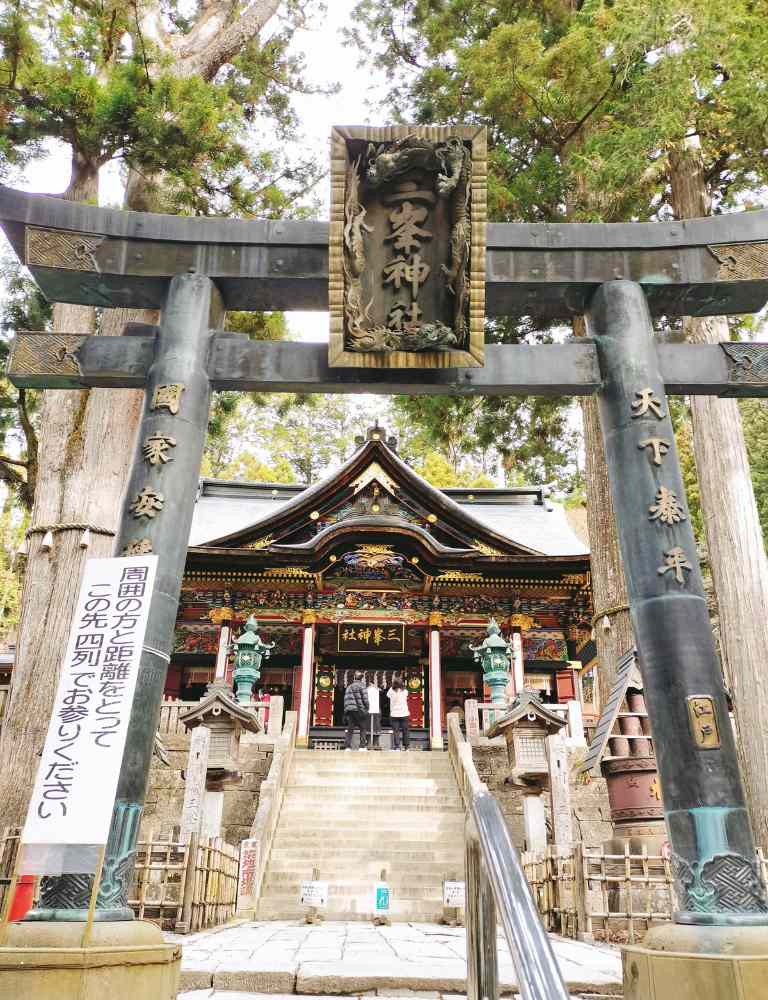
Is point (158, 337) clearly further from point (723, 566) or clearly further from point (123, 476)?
point (723, 566)

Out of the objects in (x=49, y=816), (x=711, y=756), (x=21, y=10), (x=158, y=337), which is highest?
(x=21, y=10)

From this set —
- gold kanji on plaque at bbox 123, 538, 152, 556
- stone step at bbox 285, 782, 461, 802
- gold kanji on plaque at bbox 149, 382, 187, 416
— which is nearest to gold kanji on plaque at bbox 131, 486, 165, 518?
gold kanji on plaque at bbox 123, 538, 152, 556

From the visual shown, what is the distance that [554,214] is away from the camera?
432 inches

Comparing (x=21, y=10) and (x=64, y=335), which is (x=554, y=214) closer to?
(x=21, y=10)

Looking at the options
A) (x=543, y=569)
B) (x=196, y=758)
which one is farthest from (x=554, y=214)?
(x=196, y=758)

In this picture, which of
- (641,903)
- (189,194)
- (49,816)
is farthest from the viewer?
(189,194)

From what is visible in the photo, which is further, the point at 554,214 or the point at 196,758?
the point at 554,214

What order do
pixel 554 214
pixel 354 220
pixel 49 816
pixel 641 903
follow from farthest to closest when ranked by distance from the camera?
pixel 554 214 → pixel 641 903 → pixel 354 220 → pixel 49 816

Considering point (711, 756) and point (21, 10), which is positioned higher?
point (21, 10)

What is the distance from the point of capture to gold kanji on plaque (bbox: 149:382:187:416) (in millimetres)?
4242

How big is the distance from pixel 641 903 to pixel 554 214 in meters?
9.06

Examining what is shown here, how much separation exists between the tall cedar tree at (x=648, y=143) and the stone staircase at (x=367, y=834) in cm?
320

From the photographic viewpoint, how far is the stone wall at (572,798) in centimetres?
989

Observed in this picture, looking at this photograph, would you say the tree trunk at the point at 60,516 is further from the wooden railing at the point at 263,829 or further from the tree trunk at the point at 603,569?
the tree trunk at the point at 603,569
